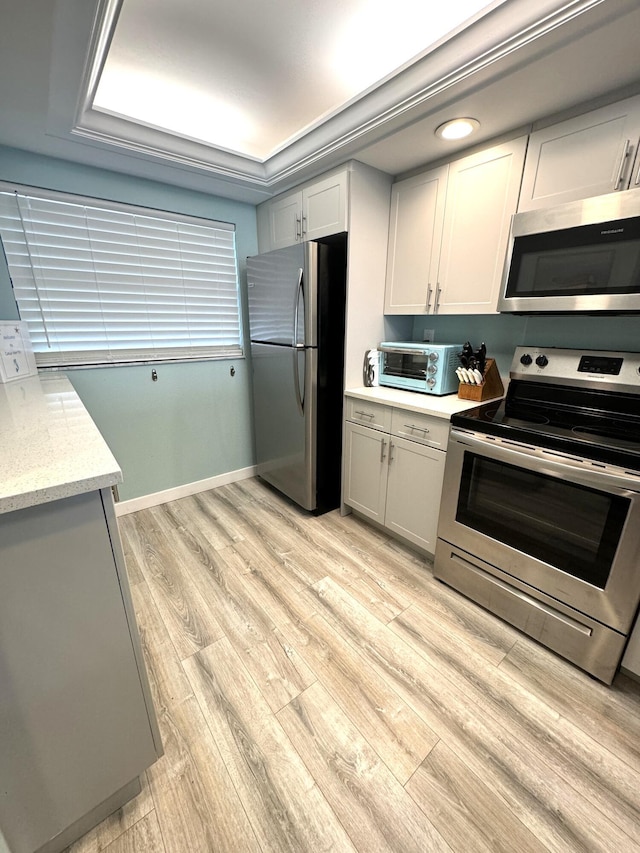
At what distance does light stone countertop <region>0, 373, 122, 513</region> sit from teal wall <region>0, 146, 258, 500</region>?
3.11 ft

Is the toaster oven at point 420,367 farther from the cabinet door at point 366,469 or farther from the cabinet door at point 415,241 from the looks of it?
the cabinet door at point 366,469

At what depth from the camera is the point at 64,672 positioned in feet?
2.73

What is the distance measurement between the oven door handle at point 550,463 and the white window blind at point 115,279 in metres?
2.05

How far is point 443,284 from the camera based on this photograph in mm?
2012

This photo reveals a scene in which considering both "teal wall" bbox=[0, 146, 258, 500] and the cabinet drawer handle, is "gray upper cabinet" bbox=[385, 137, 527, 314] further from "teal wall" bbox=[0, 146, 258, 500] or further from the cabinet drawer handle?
"teal wall" bbox=[0, 146, 258, 500]

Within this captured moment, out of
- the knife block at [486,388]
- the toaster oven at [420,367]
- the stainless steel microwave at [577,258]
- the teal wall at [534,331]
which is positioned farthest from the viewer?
the toaster oven at [420,367]

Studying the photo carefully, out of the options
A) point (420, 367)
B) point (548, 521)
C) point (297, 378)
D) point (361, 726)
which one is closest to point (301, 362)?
point (297, 378)

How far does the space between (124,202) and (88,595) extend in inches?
93.8

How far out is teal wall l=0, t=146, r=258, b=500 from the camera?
6.52ft

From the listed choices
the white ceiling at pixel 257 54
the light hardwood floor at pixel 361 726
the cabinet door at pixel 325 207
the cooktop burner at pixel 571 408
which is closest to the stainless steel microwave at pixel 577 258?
the cooktop burner at pixel 571 408

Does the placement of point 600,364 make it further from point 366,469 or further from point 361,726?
point 361,726

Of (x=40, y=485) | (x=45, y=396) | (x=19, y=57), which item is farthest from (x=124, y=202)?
(x=40, y=485)

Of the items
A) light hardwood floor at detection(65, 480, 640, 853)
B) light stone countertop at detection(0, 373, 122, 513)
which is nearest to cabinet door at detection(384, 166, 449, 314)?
light hardwood floor at detection(65, 480, 640, 853)

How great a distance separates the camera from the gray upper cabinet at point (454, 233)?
1725 mm
